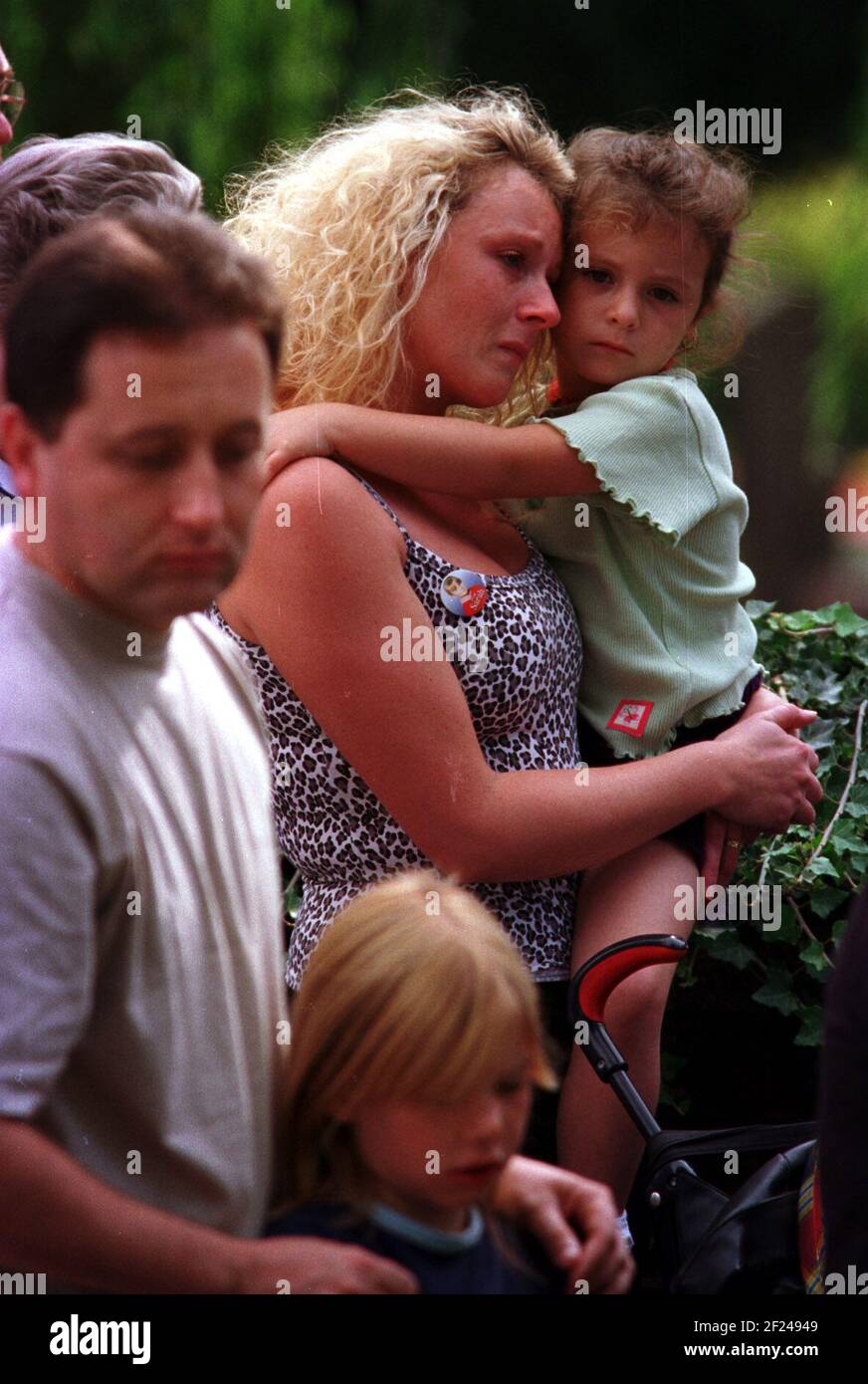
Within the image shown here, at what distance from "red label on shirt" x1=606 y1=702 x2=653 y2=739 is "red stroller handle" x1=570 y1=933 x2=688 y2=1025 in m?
0.27

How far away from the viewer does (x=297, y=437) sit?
66.2 inches

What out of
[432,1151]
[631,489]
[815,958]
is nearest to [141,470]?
[432,1151]

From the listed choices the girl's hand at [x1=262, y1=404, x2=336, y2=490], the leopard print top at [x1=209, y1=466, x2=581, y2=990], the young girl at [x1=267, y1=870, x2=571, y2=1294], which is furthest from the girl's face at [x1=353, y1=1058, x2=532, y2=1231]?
the girl's hand at [x1=262, y1=404, x2=336, y2=490]

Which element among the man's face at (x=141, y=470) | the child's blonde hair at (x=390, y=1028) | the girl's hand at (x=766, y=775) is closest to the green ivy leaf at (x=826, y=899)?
the girl's hand at (x=766, y=775)

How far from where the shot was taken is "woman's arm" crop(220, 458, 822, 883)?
5.39 ft

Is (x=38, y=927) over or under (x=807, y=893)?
over

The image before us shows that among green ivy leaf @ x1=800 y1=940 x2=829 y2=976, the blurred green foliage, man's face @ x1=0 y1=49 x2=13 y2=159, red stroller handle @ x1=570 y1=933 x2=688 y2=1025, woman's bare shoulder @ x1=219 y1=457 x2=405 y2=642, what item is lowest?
green ivy leaf @ x1=800 y1=940 x2=829 y2=976

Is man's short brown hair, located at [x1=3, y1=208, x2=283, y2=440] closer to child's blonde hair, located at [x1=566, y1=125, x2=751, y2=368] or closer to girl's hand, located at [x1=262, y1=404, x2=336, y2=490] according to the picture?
girl's hand, located at [x1=262, y1=404, x2=336, y2=490]

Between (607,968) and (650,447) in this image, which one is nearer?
(607,968)

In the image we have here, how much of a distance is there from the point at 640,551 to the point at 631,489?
0.26 ft

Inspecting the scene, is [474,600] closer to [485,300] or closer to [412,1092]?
[485,300]

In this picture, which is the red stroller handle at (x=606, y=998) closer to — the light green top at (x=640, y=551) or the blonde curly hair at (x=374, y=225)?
the light green top at (x=640, y=551)

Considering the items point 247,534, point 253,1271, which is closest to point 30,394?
point 247,534

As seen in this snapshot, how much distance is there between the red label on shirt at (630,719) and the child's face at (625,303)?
0.39 meters
